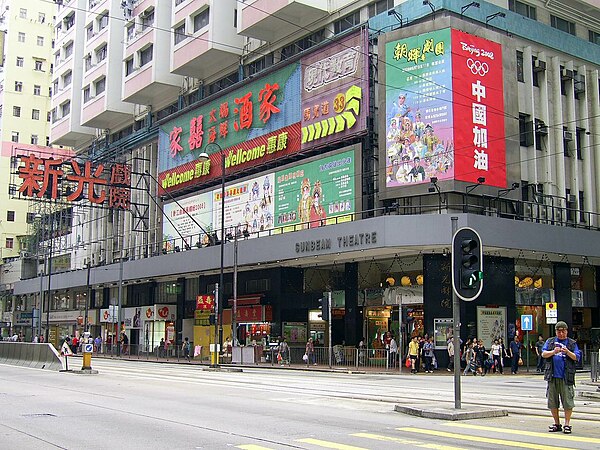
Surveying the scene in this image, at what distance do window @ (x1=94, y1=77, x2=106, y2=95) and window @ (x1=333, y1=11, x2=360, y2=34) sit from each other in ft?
99.8

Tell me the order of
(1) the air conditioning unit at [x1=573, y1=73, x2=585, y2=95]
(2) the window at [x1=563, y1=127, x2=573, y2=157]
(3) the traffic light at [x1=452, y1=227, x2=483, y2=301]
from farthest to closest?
(1) the air conditioning unit at [x1=573, y1=73, x2=585, y2=95] < (2) the window at [x1=563, y1=127, x2=573, y2=157] < (3) the traffic light at [x1=452, y1=227, x2=483, y2=301]

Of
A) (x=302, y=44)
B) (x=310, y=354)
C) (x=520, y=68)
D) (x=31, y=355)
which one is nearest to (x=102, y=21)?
(x=302, y=44)

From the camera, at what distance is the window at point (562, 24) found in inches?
1727

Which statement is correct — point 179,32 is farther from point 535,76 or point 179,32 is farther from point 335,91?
point 535,76

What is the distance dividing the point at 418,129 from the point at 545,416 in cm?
2344

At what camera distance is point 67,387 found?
22.5 meters

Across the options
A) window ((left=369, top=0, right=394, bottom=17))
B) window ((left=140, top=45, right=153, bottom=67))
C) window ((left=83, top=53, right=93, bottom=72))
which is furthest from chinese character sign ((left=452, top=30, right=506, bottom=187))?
window ((left=83, top=53, right=93, bottom=72))

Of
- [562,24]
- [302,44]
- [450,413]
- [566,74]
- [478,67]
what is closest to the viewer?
[450,413]

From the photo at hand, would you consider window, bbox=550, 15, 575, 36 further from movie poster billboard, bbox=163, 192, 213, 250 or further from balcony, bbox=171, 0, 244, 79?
movie poster billboard, bbox=163, 192, 213, 250

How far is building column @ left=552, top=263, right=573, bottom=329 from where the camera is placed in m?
40.9

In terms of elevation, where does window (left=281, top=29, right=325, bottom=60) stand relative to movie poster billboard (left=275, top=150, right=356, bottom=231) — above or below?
above

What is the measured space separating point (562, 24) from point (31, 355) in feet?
115

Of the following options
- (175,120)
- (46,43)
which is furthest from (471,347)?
(46,43)

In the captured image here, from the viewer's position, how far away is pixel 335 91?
40.9 metres
